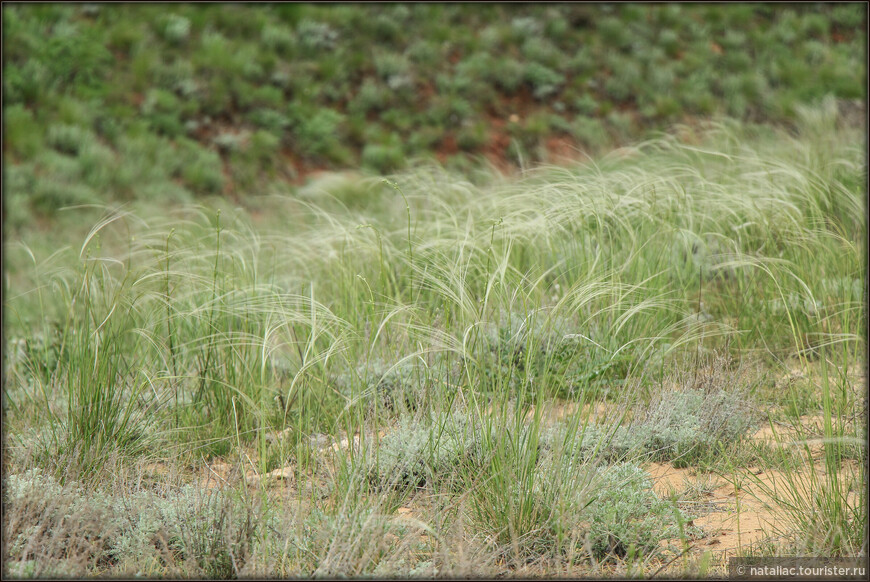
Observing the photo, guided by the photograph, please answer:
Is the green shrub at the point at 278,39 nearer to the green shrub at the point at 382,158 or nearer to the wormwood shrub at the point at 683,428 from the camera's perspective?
the green shrub at the point at 382,158

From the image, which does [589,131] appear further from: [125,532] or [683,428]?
[125,532]

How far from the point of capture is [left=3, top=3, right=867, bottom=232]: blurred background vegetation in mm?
8148

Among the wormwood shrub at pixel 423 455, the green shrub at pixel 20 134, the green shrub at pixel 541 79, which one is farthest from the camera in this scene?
the green shrub at pixel 541 79

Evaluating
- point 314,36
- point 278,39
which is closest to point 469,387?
point 278,39

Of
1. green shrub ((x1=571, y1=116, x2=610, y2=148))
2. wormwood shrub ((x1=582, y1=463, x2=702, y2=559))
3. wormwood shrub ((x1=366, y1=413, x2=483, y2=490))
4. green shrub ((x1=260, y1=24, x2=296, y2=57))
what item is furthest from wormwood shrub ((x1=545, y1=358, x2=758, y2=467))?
green shrub ((x1=260, y1=24, x2=296, y2=57))

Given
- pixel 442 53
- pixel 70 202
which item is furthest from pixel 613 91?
pixel 70 202

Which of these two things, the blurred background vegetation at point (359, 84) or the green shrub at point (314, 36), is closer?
the blurred background vegetation at point (359, 84)

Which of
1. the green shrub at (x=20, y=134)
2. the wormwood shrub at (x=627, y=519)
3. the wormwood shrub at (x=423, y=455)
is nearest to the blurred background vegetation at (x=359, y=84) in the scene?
the green shrub at (x=20, y=134)

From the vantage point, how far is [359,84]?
9984 millimetres

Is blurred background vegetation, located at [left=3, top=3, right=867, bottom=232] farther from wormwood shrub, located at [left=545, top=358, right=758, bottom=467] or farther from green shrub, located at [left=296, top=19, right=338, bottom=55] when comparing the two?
wormwood shrub, located at [left=545, top=358, right=758, bottom=467]

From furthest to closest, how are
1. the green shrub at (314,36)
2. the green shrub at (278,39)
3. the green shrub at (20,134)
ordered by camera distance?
1. the green shrub at (314,36)
2. the green shrub at (278,39)
3. the green shrub at (20,134)

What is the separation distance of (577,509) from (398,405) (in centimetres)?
76

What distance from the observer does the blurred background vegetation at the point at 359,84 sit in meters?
8.15

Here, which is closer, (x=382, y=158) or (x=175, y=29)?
(x=382, y=158)
